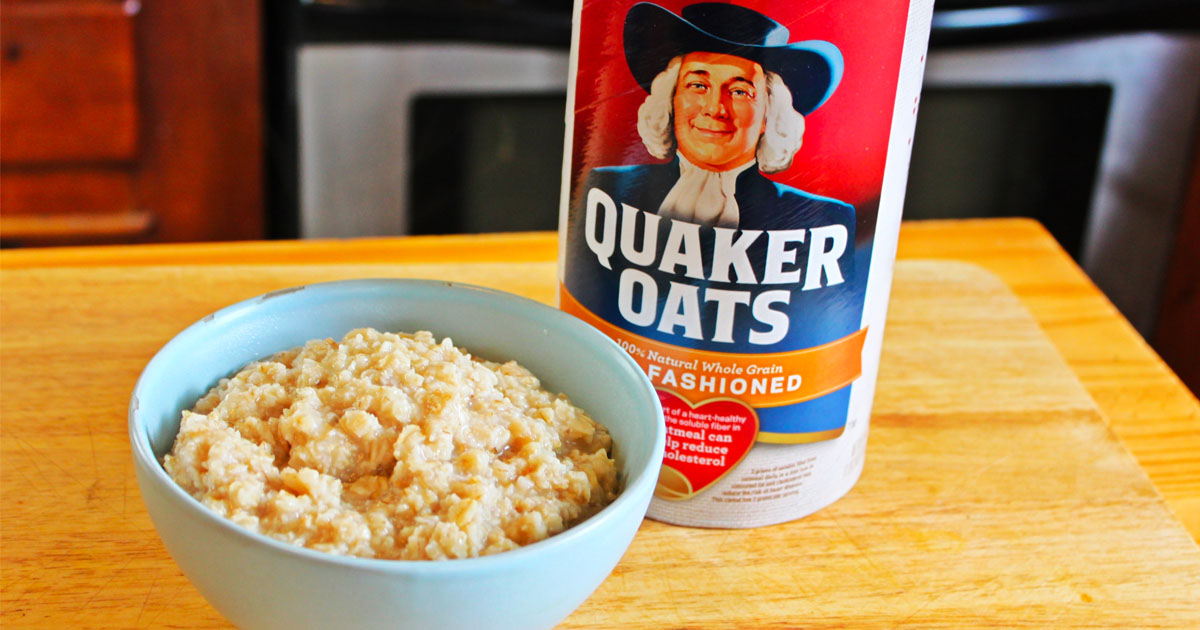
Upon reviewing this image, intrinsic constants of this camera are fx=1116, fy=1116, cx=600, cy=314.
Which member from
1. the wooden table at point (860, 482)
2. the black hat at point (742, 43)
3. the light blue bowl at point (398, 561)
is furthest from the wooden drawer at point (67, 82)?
the black hat at point (742, 43)

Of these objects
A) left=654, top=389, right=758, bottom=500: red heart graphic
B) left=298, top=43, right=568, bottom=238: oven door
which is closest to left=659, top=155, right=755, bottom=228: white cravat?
left=654, top=389, right=758, bottom=500: red heart graphic

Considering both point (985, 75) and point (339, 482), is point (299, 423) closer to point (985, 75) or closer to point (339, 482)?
point (339, 482)

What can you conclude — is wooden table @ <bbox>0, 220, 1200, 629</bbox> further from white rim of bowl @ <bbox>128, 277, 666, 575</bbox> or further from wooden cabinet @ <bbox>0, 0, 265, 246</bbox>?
wooden cabinet @ <bbox>0, 0, 265, 246</bbox>

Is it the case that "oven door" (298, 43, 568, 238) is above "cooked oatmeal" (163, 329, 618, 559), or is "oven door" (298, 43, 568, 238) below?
below

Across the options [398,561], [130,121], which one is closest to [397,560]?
[398,561]

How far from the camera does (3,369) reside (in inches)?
31.6

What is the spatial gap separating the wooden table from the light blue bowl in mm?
120

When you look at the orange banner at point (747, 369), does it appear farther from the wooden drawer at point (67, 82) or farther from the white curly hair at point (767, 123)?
Answer: the wooden drawer at point (67, 82)

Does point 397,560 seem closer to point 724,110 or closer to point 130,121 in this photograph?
point 724,110

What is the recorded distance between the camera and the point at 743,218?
1.97 ft

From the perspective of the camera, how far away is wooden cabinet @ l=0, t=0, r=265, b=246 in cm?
158

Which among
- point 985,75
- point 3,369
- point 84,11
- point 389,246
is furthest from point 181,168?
point 985,75

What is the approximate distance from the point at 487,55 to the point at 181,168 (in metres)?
0.52

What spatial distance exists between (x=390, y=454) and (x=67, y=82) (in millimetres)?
1325
